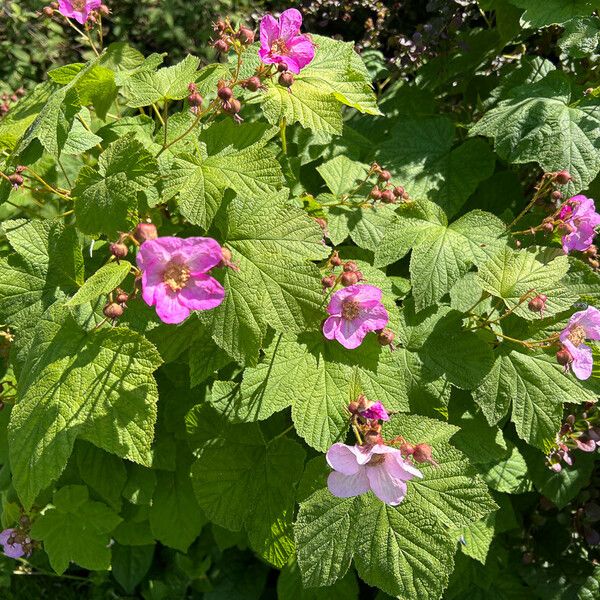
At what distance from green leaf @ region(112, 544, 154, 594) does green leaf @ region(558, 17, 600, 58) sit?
243 centimetres

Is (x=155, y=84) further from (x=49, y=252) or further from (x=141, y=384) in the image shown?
(x=141, y=384)

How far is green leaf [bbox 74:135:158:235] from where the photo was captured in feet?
4.60

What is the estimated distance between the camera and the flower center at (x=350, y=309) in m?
1.41

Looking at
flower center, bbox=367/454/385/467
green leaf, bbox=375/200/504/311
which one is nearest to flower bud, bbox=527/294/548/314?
green leaf, bbox=375/200/504/311

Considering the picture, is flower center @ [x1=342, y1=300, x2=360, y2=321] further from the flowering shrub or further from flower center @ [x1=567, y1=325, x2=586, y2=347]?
flower center @ [x1=567, y1=325, x2=586, y2=347]

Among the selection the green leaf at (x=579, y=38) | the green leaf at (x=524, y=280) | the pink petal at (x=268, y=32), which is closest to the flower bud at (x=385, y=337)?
the green leaf at (x=524, y=280)

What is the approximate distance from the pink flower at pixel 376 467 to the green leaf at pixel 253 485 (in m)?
0.49

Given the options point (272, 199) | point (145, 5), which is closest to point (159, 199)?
point (272, 199)

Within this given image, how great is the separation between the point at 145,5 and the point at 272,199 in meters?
3.25

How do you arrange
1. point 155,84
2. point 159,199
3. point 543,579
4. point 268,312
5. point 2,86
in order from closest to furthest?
point 268,312
point 159,199
point 155,84
point 543,579
point 2,86

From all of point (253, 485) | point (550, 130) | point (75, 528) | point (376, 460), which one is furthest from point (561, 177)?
point (75, 528)

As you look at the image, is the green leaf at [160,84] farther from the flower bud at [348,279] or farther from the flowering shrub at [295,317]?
the flower bud at [348,279]

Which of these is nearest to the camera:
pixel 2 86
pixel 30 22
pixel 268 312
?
pixel 268 312

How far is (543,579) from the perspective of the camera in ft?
7.47
